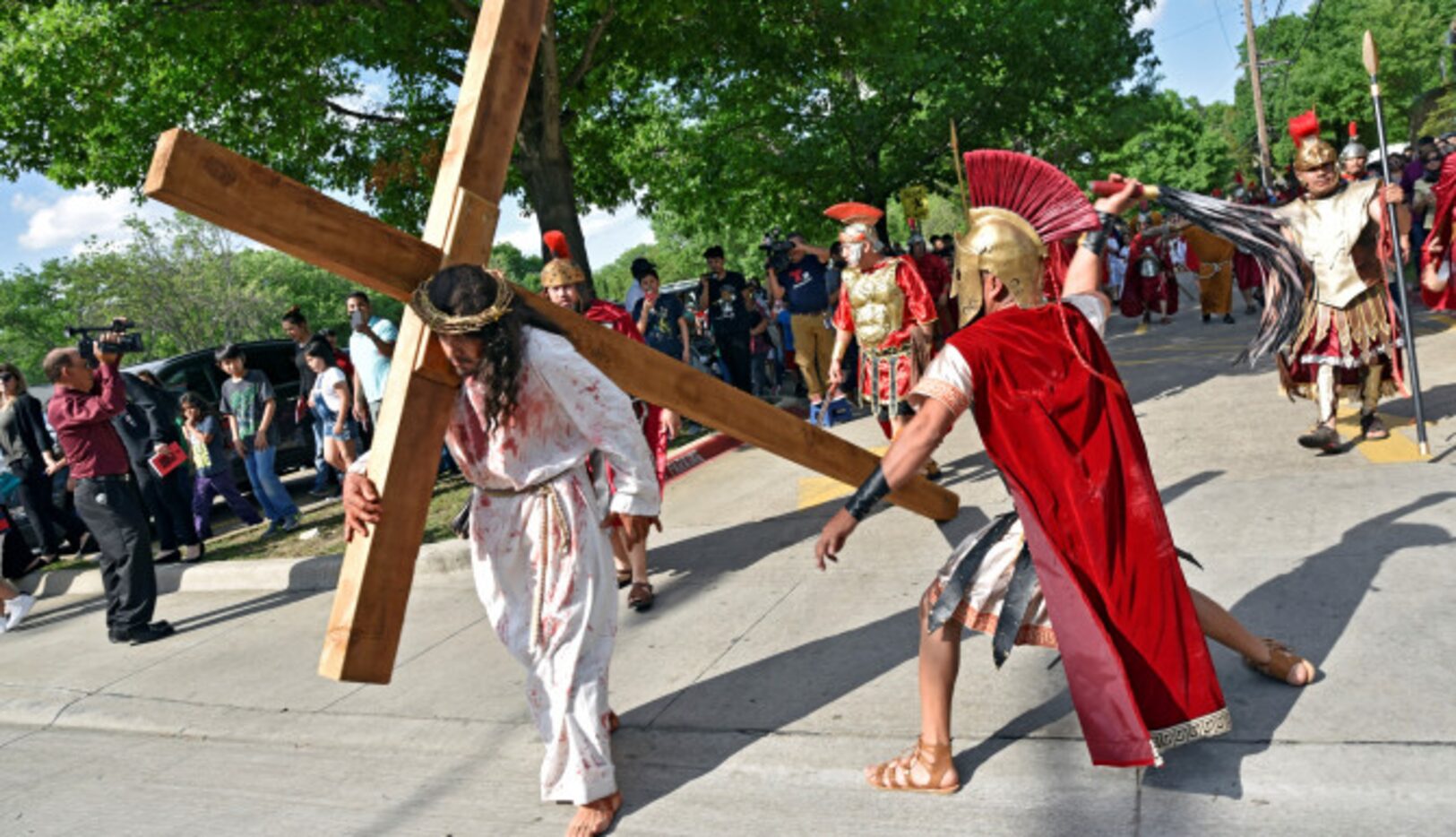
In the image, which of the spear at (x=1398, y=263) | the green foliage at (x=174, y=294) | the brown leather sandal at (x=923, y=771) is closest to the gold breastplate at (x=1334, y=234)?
the spear at (x=1398, y=263)

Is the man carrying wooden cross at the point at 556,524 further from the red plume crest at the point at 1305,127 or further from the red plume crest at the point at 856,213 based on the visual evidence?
the red plume crest at the point at 1305,127

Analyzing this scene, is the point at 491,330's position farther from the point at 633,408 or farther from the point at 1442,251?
the point at 1442,251

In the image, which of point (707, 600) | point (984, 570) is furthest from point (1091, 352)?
point (707, 600)

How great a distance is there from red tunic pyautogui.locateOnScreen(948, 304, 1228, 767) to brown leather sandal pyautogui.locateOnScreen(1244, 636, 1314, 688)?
546 millimetres

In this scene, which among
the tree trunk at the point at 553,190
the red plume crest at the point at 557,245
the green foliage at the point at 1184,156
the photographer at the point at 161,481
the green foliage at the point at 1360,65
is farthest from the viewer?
the green foliage at the point at 1184,156

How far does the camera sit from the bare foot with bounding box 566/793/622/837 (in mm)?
3068

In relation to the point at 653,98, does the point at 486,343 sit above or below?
below

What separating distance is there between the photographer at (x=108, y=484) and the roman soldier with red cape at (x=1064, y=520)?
5441 mm

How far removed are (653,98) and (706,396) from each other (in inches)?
634

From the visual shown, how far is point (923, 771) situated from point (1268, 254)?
12.7 feet

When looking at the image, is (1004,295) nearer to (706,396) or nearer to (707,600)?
(706,396)

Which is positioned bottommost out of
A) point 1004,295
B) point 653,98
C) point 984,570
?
point 984,570

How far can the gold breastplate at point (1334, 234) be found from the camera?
5910mm

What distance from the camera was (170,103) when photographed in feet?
36.3
